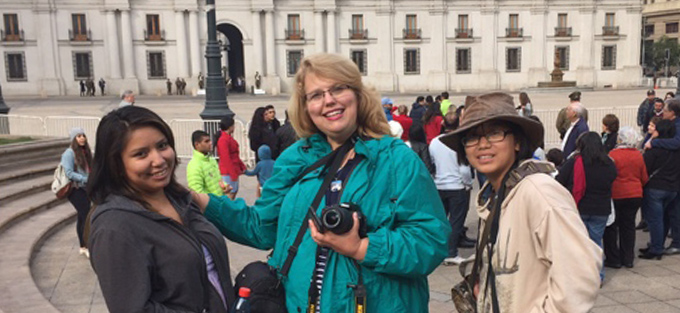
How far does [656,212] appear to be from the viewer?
705cm

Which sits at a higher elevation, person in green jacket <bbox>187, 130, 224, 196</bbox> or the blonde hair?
the blonde hair

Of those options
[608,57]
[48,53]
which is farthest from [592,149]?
[608,57]

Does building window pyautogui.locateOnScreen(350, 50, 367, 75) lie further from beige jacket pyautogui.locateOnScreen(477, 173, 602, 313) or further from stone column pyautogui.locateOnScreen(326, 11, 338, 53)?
beige jacket pyautogui.locateOnScreen(477, 173, 602, 313)

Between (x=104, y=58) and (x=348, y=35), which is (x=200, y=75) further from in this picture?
(x=348, y=35)

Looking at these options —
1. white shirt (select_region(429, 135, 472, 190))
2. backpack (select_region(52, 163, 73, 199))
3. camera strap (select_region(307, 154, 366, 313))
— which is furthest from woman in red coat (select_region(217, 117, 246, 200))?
camera strap (select_region(307, 154, 366, 313))

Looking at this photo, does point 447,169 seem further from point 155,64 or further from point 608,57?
point 608,57

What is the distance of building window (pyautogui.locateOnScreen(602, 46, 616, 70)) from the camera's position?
52.9 metres

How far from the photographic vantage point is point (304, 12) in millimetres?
47594

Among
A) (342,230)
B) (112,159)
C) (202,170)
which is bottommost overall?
(202,170)

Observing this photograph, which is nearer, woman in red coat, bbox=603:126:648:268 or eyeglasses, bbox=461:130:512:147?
eyeglasses, bbox=461:130:512:147

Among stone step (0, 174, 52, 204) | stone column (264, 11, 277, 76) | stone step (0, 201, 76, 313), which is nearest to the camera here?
stone step (0, 201, 76, 313)

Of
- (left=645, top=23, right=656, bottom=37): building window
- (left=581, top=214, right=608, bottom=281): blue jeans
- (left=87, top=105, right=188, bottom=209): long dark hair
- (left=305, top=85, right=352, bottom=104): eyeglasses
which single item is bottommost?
(left=581, top=214, right=608, bottom=281): blue jeans

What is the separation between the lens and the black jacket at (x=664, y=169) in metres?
7.09

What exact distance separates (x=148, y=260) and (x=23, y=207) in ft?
26.1
